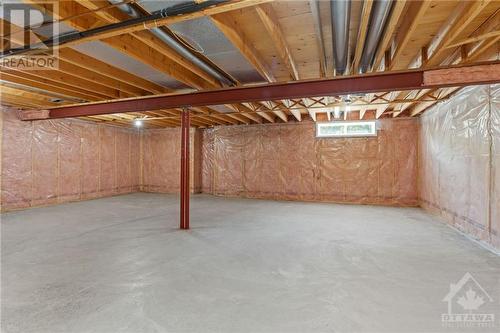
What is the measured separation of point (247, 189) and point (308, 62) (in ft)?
17.0

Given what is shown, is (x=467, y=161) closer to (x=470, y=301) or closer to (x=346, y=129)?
(x=470, y=301)

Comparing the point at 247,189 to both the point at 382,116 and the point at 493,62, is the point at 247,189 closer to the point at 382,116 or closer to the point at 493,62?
the point at 382,116

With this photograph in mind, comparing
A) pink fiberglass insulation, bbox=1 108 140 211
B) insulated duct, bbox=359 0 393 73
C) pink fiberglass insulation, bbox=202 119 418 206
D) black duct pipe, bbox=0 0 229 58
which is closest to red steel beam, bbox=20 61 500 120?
insulated duct, bbox=359 0 393 73

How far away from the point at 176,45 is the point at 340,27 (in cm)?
165

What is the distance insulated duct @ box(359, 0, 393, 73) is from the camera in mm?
1934

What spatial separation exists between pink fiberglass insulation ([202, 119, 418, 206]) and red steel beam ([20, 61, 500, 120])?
391 cm

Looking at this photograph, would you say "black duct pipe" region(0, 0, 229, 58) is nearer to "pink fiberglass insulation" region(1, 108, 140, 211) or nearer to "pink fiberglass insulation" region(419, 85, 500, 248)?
"pink fiberglass insulation" region(419, 85, 500, 248)

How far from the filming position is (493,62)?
2.71 metres

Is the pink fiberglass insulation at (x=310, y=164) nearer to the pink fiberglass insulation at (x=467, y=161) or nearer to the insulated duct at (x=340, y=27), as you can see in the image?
the pink fiberglass insulation at (x=467, y=161)

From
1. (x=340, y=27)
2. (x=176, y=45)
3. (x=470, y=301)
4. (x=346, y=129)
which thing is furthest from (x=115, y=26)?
(x=346, y=129)

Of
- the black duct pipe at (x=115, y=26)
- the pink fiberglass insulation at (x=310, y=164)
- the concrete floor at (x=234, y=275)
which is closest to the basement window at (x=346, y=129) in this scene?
the pink fiberglass insulation at (x=310, y=164)

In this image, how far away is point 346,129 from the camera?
7.00 meters

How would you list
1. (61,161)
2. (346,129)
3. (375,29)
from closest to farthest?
(375,29), (61,161), (346,129)

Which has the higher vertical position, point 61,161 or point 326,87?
point 326,87
